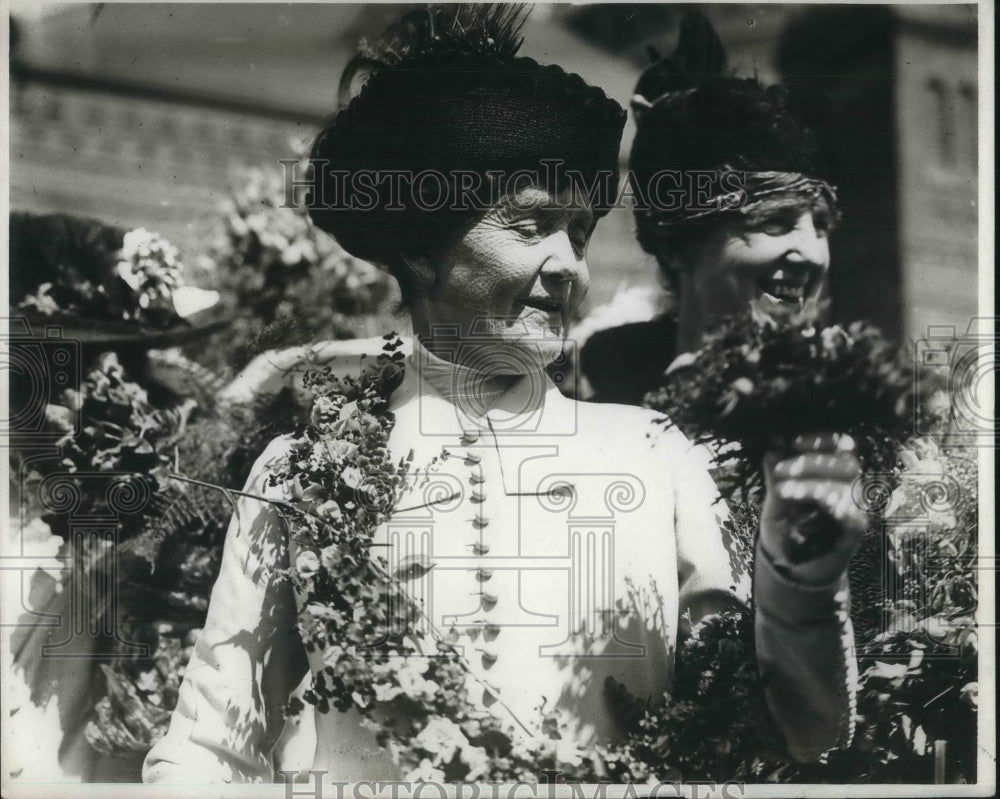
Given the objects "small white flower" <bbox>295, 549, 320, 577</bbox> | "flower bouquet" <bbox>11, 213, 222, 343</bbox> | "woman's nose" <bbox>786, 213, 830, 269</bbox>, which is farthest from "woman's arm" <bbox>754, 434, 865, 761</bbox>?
"flower bouquet" <bbox>11, 213, 222, 343</bbox>

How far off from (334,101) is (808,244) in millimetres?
1379

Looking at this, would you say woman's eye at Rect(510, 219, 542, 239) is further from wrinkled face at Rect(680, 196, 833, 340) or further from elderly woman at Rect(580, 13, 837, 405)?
wrinkled face at Rect(680, 196, 833, 340)

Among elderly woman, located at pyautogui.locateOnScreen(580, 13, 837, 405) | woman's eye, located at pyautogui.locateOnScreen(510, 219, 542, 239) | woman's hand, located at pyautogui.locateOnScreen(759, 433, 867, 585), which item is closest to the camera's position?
Result: woman's hand, located at pyautogui.locateOnScreen(759, 433, 867, 585)

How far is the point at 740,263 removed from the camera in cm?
297

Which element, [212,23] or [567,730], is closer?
[567,730]

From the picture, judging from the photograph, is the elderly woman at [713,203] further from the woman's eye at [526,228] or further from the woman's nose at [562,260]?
the woman's eye at [526,228]

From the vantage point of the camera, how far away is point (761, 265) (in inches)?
117

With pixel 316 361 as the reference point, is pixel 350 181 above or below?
above

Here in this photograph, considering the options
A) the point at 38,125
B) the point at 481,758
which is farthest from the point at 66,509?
the point at 481,758

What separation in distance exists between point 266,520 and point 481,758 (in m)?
0.86

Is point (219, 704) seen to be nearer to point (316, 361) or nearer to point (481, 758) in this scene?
point (481, 758)

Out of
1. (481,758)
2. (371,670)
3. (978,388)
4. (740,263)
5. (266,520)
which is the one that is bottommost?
(481,758)

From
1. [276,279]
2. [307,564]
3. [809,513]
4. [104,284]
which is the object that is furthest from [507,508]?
[104,284]

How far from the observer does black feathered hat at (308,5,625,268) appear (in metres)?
2.88
